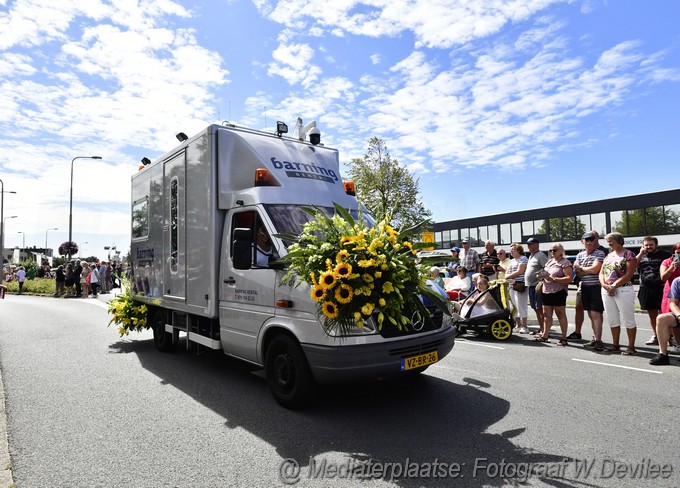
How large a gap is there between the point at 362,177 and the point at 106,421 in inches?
982

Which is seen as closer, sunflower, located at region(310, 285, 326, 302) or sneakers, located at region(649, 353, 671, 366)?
sunflower, located at region(310, 285, 326, 302)

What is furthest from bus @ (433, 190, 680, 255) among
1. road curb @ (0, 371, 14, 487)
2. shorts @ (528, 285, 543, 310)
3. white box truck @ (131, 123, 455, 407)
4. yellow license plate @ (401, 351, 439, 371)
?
road curb @ (0, 371, 14, 487)

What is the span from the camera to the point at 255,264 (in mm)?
4973

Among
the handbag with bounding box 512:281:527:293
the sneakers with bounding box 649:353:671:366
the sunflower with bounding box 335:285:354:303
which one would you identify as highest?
the sunflower with bounding box 335:285:354:303

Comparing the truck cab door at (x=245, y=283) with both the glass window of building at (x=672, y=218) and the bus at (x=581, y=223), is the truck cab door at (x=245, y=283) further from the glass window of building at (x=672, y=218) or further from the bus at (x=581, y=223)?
the glass window of building at (x=672, y=218)

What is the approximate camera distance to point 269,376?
4.82m

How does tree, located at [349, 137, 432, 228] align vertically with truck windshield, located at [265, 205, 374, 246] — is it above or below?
above

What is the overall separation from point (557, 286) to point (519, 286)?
4.63 feet

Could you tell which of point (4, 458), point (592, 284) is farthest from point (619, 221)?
point (4, 458)

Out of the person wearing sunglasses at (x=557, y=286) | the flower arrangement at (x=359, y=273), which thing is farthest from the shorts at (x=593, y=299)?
the flower arrangement at (x=359, y=273)

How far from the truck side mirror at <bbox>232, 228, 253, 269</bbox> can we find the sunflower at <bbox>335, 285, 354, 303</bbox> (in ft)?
4.13

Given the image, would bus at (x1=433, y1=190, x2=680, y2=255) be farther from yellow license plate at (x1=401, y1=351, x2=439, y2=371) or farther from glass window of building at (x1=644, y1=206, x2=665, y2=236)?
yellow license plate at (x1=401, y1=351, x2=439, y2=371)

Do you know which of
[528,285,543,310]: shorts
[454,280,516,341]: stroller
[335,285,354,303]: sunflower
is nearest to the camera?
[335,285,354,303]: sunflower

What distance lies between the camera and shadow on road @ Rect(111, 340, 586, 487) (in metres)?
3.45
